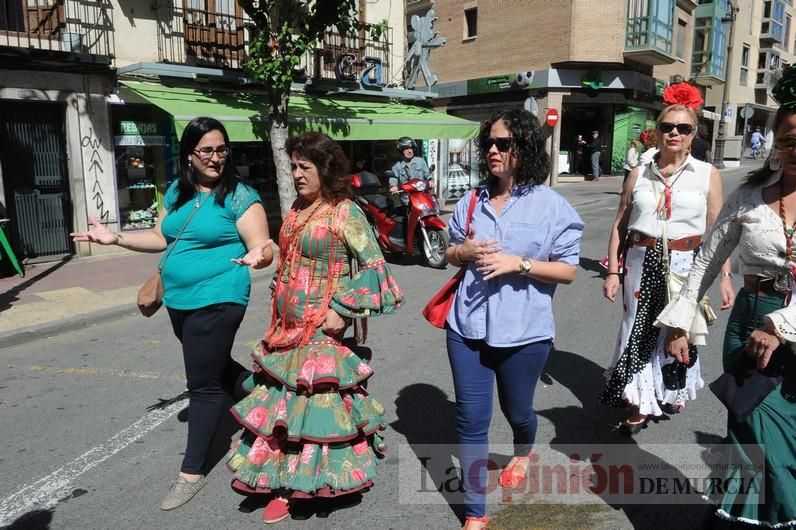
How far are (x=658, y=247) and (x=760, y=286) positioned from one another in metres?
1.23

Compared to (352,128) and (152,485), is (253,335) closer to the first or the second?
(152,485)

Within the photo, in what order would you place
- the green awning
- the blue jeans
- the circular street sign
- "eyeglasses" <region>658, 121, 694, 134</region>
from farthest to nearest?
the circular street sign, the green awning, "eyeglasses" <region>658, 121, 694, 134</region>, the blue jeans

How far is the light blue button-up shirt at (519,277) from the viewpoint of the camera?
8.75 feet

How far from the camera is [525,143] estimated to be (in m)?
2.69

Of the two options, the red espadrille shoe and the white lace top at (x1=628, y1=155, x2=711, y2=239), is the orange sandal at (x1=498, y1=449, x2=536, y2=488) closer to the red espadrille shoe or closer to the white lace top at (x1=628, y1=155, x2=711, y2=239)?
the red espadrille shoe

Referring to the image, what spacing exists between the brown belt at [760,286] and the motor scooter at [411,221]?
21.7 feet

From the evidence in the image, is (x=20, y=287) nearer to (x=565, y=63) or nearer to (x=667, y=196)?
(x=667, y=196)

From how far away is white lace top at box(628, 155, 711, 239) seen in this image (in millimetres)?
3473

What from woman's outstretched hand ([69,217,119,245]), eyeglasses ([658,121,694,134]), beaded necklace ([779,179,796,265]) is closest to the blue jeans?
beaded necklace ([779,179,796,265])

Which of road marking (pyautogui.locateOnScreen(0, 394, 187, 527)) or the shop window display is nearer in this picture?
road marking (pyautogui.locateOnScreen(0, 394, 187, 527))

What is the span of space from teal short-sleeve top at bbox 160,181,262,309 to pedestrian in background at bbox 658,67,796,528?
1963 mm

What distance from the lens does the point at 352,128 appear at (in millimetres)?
11773

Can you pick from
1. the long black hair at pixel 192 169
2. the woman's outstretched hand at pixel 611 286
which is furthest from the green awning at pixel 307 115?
the woman's outstretched hand at pixel 611 286

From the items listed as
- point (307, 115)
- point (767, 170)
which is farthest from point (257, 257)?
point (307, 115)
